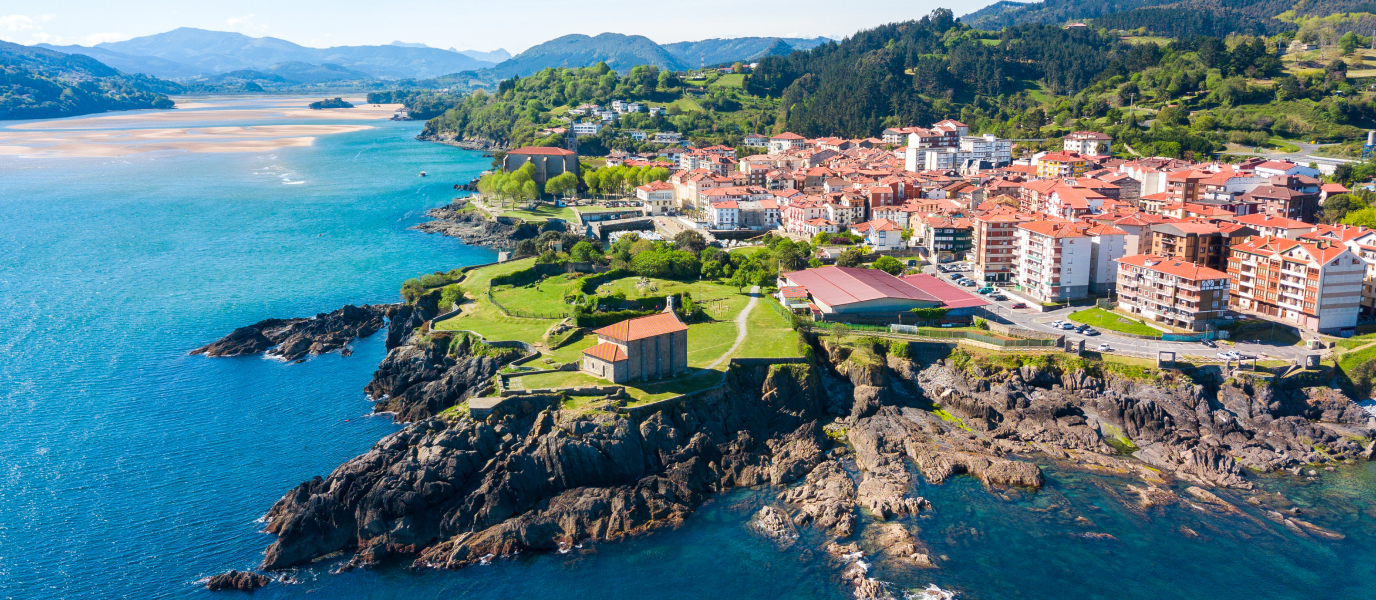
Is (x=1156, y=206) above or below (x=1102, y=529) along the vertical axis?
above

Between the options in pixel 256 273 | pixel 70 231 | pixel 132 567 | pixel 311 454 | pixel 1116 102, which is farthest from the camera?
pixel 1116 102

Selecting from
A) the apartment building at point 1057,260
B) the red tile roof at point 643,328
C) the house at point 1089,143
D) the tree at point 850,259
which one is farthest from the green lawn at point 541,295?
the house at point 1089,143

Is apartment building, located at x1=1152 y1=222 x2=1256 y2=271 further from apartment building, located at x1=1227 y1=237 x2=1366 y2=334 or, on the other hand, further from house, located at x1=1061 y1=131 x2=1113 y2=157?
house, located at x1=1061 y1=131 x2=1113 y2=157

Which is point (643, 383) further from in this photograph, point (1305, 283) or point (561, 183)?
point (561, 183)

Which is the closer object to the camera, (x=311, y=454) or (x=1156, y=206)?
(x=311, y=454)

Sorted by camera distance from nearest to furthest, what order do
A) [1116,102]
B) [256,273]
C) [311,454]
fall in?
1. [311,454]
2. [256,273]
3. [1116,102]

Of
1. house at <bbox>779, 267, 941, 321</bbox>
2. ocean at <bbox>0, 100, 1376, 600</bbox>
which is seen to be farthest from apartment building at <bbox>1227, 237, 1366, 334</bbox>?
house at <bbox>779, 267, 941, 321</bbox>

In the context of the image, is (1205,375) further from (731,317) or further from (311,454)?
(311,454)

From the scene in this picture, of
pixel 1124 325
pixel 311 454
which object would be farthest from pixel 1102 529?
pixel 311 454
